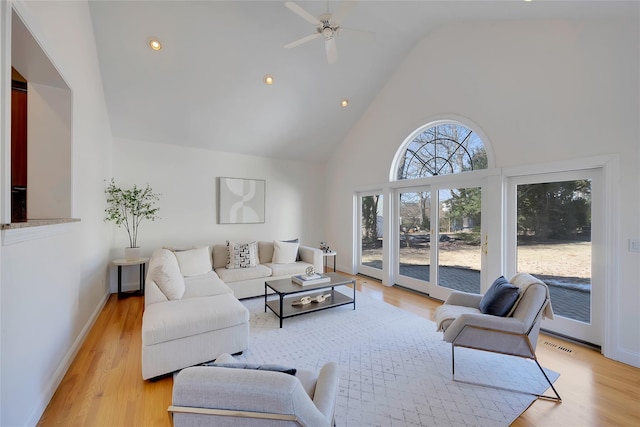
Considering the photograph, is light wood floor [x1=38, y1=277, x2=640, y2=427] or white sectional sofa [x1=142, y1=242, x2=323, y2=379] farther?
white sectional sofa [x1=142, y1=242, x2=323, y2=379]

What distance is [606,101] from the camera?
268cm

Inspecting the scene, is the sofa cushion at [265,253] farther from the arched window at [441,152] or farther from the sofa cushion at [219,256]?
the arched window at [441,152]

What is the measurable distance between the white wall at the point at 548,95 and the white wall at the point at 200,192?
8.61 ft

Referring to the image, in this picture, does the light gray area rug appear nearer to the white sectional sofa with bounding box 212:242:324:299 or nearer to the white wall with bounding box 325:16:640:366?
the white sectional sofa with bounding box 212:242:324:299

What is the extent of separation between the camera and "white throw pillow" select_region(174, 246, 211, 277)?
4043 millimetres

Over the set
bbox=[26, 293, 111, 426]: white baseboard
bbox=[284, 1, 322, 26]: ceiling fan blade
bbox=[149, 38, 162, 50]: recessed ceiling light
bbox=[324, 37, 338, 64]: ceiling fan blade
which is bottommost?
bbox=[26, 293, 111, 426]: white baseboard

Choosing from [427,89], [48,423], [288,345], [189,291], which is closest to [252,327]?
[288,345]

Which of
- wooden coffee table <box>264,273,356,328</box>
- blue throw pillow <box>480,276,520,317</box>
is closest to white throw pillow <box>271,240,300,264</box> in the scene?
wooden coffee table <box>264,273,356,328</box>

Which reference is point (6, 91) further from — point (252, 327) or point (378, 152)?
point (378, 152)

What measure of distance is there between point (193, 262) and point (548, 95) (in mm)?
5004

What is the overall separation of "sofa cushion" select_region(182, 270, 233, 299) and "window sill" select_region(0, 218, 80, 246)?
1.35 m

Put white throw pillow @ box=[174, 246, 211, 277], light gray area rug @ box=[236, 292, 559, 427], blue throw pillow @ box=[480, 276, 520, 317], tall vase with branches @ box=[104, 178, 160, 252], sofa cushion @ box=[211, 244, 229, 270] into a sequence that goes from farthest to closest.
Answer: sofa cushion @ box=[211, 244, 229, 270]
tall vase with branches @ box=[104, 178, 160, 252]
white throw pillow @ box=[174, 246, 211, 277]
blue throw pillow @ box=[480, 276, 520, 317]
light gray area rug @ box=[236, 292, 559, 427]

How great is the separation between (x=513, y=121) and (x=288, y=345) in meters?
3.72

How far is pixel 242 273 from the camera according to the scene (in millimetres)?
4332
